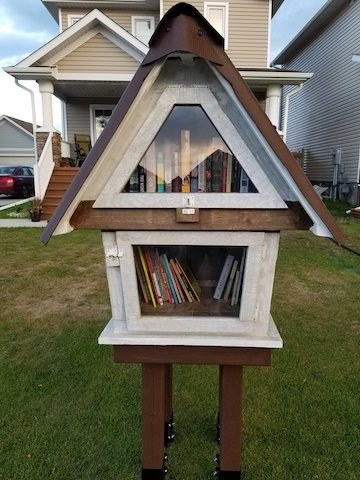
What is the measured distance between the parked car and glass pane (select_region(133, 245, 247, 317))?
54.3 feet

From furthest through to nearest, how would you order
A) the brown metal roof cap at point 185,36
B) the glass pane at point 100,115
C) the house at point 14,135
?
the house at point 14,135 < the glass pane at point 100,115 < the brown metal roof cap at point 185,36

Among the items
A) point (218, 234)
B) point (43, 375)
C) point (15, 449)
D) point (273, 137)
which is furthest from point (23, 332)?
point (273, 137)

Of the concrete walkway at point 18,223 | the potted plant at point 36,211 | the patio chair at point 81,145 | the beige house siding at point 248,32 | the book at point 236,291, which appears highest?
the beige house siding at point 248,32

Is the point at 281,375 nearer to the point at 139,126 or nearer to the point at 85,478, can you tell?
the point at 85,478

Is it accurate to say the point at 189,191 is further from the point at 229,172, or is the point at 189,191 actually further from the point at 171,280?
the point at 171,280

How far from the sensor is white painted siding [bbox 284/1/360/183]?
501 inches

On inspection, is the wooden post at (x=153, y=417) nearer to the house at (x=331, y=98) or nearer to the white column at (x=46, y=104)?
the white column at (x=46, y=104)

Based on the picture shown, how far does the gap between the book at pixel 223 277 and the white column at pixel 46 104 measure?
9.44m

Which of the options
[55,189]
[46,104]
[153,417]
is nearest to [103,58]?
[46,104]

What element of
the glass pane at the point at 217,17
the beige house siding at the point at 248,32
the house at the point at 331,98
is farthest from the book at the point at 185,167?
the glass pane at the point at 217,17

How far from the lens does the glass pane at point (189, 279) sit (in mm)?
1777

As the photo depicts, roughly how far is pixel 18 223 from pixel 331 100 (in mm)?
11867

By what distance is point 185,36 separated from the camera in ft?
4.38

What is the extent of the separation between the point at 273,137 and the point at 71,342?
2693 mm
